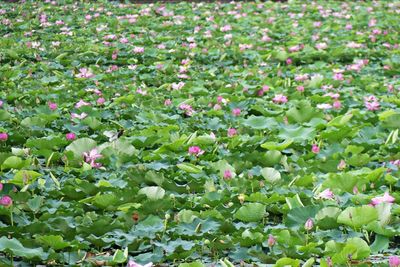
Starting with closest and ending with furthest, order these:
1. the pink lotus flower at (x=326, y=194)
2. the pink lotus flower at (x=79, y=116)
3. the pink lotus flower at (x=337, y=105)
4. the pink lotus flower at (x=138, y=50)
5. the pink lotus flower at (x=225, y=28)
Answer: the pink lotus flower at (x=326, y=194) < the pink lotus flower at (x=79, y=116) < the pink lotus flower at (x=337, y=105) < the pink lotus flower at (x=138, y=50) < the pink lotus flower at (x=225, y=28)

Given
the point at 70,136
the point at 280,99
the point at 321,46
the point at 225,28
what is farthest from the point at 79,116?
the point at 225,28

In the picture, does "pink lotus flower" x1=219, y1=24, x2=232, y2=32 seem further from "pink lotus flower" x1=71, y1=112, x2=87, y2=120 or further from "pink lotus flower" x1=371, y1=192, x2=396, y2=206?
"pink lotus flower" x1=371, y1=192, x2=396, y2=206

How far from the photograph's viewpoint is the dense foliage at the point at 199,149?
1.99 metres

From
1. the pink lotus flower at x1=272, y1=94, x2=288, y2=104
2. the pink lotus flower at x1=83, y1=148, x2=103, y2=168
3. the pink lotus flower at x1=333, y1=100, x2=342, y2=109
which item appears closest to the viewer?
the pink lotus flower at x1=83, y1=148, x2=103, y2=168

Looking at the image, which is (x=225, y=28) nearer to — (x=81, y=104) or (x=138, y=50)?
(x=138, y=50)

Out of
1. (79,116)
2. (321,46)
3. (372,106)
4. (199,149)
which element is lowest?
(321,46)

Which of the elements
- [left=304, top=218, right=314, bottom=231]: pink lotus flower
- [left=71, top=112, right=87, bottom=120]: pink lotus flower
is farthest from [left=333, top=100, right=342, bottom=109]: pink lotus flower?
[left=304, top=218, right=314, bottom=231]: pink lotus flower

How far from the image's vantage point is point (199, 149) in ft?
9.20

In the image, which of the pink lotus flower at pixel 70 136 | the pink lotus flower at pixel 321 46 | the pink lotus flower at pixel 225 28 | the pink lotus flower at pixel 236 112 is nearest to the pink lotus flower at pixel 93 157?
the pink lotus flower at pixel 70 136

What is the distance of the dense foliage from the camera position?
1.99 m

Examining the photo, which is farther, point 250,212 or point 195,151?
point 195,151

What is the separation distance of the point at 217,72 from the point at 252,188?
2.49 metres

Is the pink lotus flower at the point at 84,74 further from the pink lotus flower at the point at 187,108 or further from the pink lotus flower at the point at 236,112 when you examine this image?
the pink lotus flower at the point at 236,112

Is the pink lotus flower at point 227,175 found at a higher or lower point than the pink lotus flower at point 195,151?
higher
